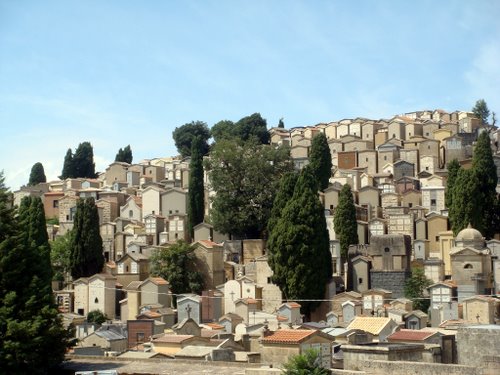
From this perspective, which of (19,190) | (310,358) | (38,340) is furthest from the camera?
(19,190)

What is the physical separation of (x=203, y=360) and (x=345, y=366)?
18.6 feet

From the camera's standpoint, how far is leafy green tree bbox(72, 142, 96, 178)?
92.7 metres

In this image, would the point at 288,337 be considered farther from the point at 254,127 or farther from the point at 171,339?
the point at 254,127

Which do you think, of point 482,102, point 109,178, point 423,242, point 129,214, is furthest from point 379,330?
point 482,102

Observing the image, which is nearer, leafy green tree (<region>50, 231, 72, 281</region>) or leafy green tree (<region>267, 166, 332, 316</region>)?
leafy green tree (<region>267, 166, 332, 316</region>)

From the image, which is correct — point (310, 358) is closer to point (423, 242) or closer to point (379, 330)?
point (379, 330)

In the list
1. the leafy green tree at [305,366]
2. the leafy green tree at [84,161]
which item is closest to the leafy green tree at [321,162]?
the leafy green tree at [84,161]

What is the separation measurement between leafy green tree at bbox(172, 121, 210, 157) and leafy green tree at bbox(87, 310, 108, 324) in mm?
47002

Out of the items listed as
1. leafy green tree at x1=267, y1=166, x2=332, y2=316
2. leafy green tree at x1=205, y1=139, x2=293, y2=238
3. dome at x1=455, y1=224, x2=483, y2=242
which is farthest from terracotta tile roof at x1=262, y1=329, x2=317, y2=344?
leafy green tree at x1=205, y1=139, x2=293, y2=238

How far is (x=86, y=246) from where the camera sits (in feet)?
168

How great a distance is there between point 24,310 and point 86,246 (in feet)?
80.5

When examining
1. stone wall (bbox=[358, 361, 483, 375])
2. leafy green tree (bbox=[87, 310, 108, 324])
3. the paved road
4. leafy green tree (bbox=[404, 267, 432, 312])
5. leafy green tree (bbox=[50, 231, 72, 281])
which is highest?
leafy green tree (bbox=[50, 231, 72, 281])

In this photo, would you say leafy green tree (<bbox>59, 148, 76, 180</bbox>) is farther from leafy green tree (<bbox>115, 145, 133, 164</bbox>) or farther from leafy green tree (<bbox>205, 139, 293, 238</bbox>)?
leafy green tree (<bbox>205, 139, 293, 238</bbox>)

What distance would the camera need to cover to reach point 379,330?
33969 millimetres
